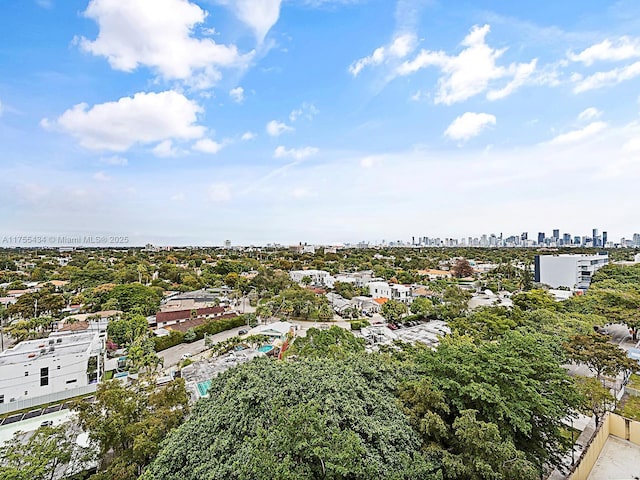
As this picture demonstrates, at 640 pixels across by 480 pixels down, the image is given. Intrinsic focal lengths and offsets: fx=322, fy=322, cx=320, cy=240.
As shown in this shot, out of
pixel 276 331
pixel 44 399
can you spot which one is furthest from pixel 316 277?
pixel 44 399

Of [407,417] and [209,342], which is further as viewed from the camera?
[209,342]

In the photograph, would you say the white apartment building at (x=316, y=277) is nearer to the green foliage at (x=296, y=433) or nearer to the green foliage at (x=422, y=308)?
the green foliage at (x=422, y=308)

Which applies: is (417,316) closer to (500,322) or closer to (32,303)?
(500,322)

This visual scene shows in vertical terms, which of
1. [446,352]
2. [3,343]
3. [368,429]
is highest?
[446,352]

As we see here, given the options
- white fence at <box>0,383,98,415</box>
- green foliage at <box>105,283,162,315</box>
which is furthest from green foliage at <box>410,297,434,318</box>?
white fence at <box>0,383,98,415</box>

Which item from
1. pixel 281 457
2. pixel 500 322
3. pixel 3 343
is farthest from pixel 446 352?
pixel 3 343

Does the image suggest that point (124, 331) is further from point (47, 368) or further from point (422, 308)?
point (422, 308)
